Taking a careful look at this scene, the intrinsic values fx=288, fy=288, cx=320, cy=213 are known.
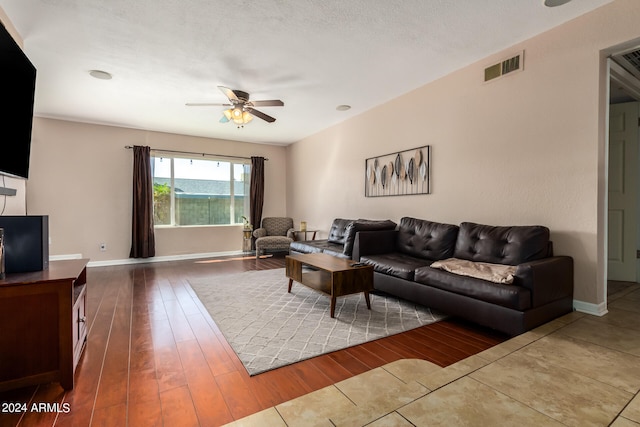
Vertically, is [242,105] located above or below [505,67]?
below

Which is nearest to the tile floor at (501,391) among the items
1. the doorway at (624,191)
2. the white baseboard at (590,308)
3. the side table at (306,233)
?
the white baseboard at (590,308)

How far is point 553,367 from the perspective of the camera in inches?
70.9

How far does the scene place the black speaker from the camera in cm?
174

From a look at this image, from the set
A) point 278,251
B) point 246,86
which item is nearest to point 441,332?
point 246,86

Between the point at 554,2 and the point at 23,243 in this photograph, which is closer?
the point at 23,243

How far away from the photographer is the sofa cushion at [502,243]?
8.60 ft

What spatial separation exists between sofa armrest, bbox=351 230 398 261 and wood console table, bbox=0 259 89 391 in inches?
111

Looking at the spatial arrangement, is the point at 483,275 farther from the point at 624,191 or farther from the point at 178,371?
the point at 624,191

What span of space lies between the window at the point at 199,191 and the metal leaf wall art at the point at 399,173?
11.3 ft

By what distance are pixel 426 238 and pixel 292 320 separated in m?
1.94

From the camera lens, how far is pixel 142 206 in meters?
5.71

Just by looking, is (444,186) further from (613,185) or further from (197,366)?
(197,366)

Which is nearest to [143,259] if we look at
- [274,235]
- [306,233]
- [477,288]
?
[274,235]

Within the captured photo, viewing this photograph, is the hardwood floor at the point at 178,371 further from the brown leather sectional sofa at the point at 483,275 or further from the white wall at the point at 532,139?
the white wall at the point at 532,139
